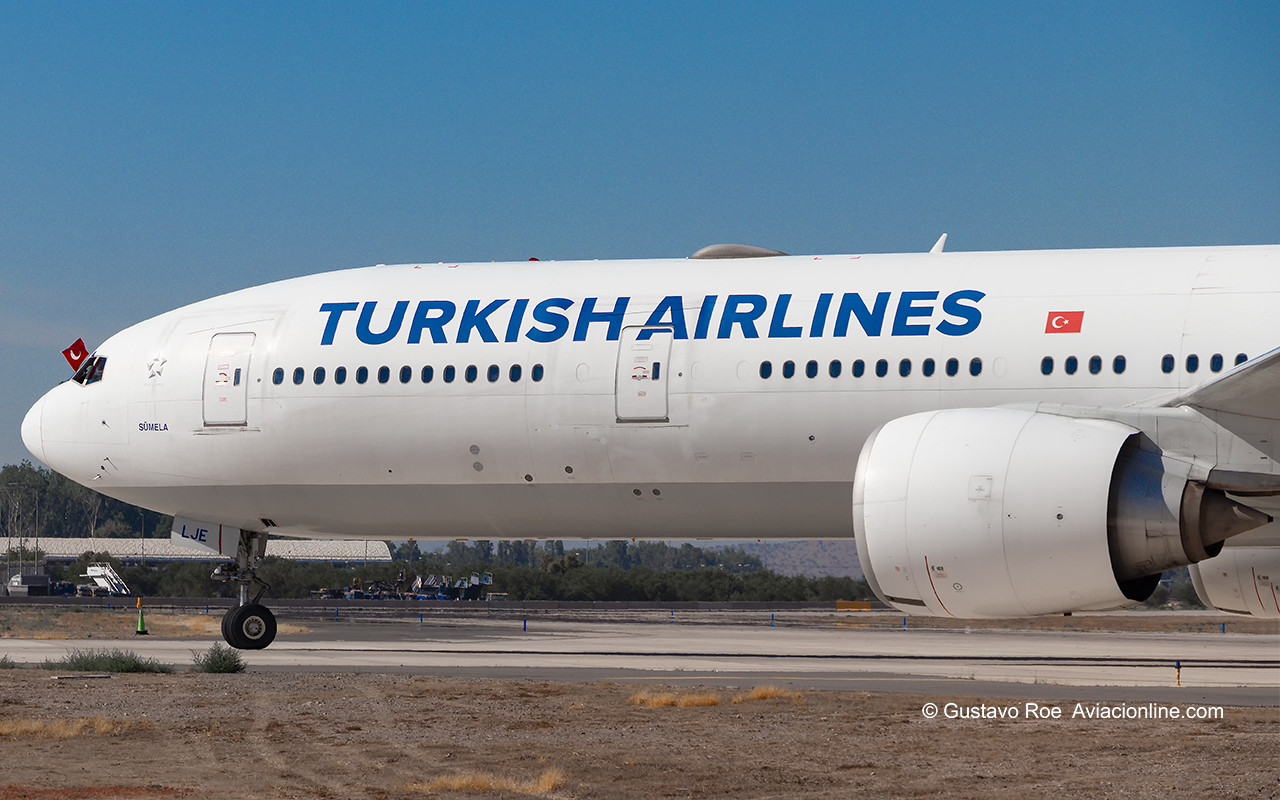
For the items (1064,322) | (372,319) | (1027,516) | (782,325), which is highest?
(372,319)

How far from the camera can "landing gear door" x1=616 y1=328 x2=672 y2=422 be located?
52.6ft

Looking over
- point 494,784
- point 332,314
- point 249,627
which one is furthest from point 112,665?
point 494,784

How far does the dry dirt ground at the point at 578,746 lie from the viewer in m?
11.8

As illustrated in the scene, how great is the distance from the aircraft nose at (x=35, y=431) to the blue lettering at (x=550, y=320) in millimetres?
8119

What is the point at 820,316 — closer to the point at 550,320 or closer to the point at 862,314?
the point at 862,314

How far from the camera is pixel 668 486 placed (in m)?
16.4

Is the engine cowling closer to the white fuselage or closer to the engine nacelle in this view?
the white fuselage

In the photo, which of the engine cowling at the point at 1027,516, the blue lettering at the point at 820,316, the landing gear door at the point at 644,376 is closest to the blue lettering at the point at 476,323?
the landing gear door at the point at 644,376

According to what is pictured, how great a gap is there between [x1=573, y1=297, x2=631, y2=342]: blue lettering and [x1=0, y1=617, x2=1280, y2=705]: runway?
6.69 meters

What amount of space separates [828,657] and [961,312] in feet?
49.1

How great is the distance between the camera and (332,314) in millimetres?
18172

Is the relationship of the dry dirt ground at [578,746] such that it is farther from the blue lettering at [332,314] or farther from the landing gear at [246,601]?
the blue lettering at [332,314]

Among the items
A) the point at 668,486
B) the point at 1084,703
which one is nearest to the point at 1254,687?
the point at 1084,703

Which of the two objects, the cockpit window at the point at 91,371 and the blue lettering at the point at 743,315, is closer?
the blue lettering at the point at 743,315
